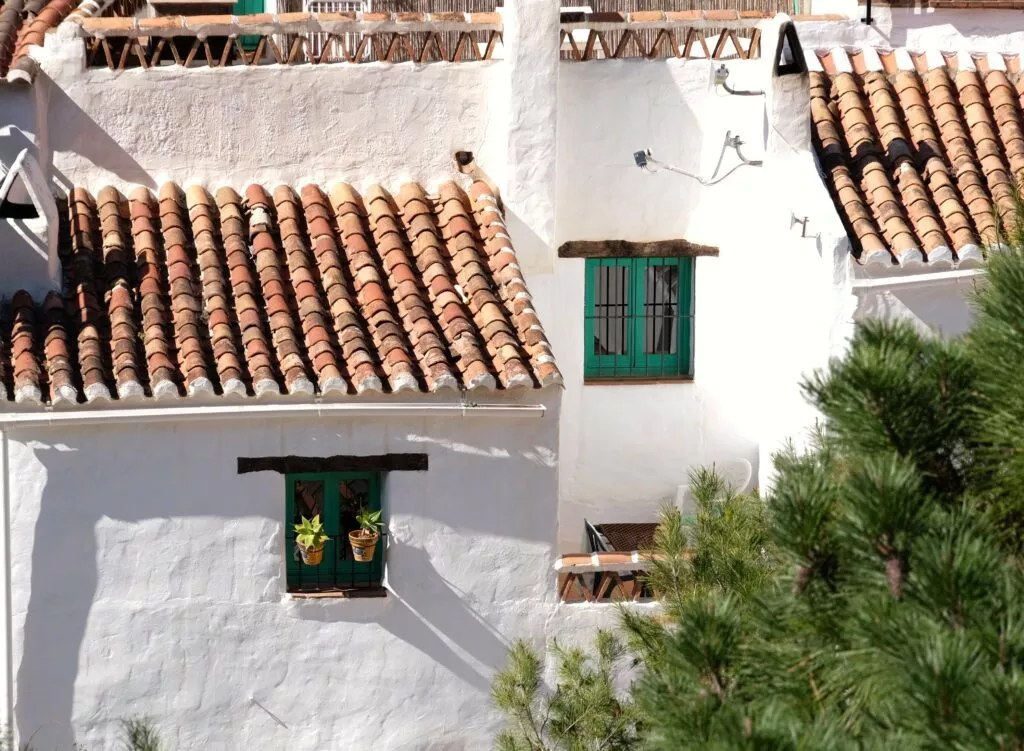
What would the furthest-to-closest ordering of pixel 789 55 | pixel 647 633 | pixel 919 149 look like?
pixel 919 149 < pixel 789 55 < pixel 647 633

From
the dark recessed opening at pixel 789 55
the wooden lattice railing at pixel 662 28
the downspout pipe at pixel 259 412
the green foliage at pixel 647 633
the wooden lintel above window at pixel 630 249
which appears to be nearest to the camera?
the green foliage at pixel 647 633

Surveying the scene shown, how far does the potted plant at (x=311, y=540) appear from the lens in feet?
42.6

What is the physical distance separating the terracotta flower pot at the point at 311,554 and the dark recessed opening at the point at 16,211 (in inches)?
135

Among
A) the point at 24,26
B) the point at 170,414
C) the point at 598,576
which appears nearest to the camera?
the point at 170,414

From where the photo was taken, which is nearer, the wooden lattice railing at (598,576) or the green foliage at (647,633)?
the green foliage at (647,633)

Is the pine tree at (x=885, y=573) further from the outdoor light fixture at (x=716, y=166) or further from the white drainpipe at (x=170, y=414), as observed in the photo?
the outdoor light fixture at (x=716, y=166)

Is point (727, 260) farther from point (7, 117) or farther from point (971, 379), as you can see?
point (971, 379)

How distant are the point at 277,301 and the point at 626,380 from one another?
12.4 ft

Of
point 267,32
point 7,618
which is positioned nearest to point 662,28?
point 267,32

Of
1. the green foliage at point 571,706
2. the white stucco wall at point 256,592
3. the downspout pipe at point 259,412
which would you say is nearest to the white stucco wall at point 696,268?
the white stucco wall at point 256,592

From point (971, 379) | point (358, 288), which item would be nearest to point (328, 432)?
point (358, 288)

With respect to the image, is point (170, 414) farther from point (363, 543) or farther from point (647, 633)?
point (647, 633)

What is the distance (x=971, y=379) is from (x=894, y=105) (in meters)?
9.17

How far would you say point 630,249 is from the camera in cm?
1539
